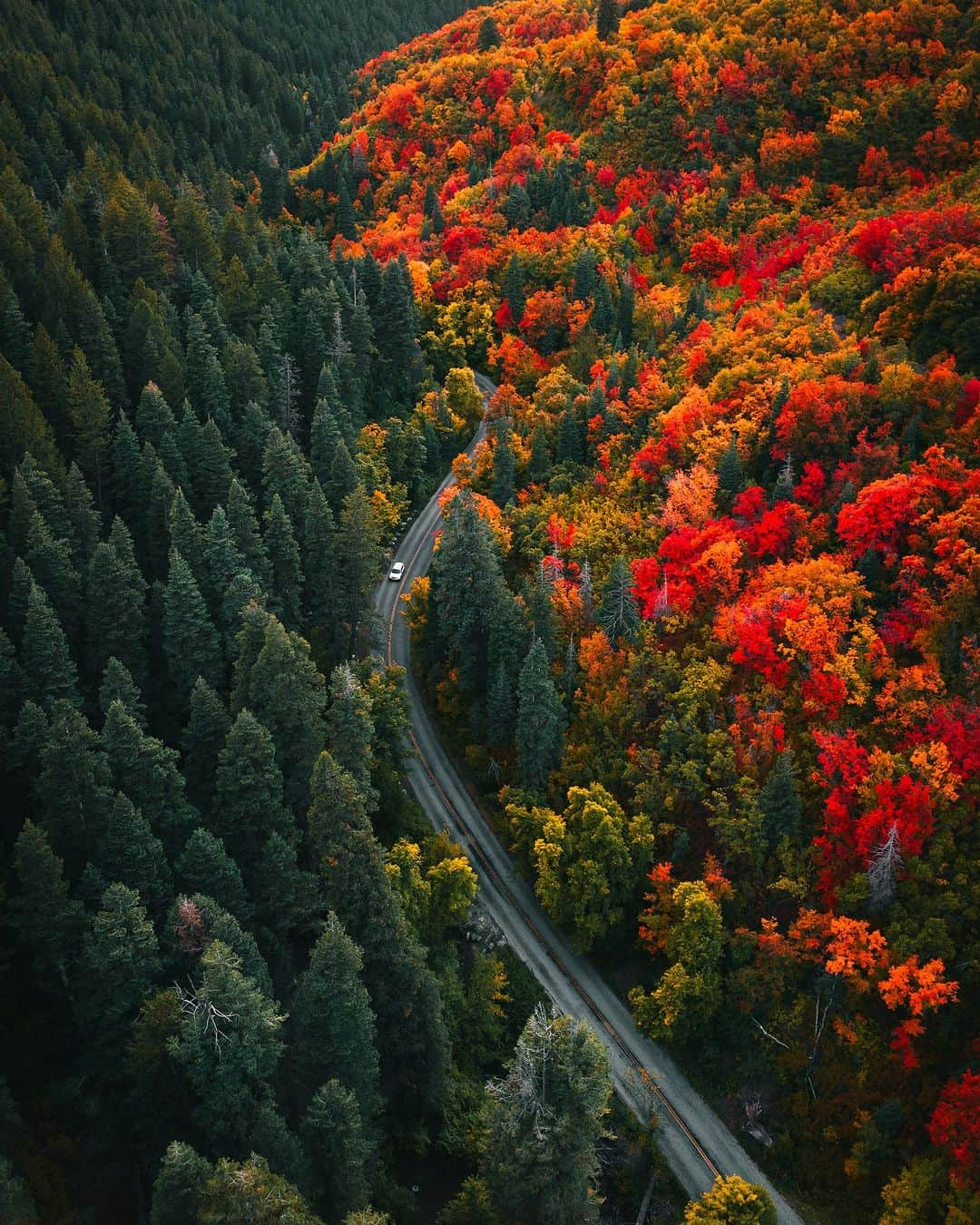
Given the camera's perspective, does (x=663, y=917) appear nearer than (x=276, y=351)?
Yes

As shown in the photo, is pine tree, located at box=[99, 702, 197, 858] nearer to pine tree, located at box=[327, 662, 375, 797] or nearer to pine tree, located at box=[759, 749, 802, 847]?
pine tree, located at box=[327, 662, 375, 797]

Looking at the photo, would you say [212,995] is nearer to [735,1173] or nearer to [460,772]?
[735,1173]

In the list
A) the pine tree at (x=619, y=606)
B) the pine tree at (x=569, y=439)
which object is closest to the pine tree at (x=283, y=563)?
the pine tree at (x=619, y=606)

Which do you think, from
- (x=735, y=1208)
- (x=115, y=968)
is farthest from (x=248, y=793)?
(x=735, y=1208)

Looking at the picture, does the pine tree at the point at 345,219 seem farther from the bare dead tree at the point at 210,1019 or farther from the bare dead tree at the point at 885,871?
the bare dead tree at the point at 210,1019

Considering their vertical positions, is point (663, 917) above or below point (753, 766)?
below

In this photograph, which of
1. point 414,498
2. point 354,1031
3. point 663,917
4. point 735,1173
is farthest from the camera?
point 414,498

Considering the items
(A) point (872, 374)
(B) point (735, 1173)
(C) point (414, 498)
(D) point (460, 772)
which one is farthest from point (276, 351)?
(B) point (735, 1173)
